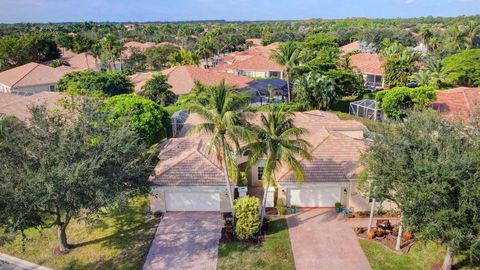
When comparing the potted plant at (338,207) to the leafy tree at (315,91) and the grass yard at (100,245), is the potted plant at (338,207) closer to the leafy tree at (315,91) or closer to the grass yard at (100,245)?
the grass yard at (100,245)

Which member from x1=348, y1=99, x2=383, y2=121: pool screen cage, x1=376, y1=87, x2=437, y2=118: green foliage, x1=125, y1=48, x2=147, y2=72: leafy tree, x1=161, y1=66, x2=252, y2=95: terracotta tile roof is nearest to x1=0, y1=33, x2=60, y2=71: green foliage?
x1=125, y1=48, x2=147, y2=72: leafy tree

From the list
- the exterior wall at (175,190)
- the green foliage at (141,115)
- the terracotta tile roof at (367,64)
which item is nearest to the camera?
the exterior wall at (175,190)

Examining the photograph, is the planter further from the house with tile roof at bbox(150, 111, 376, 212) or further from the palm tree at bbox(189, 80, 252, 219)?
the palm tree at bbox(189, 80, 252, 219)

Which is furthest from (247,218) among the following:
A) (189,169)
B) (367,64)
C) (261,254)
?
(367,64)

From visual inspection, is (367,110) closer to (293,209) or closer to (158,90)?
(293,209)

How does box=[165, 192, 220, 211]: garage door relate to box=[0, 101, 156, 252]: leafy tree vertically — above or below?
below

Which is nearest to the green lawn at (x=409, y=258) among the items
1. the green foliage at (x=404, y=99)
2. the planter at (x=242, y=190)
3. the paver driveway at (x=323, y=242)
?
the paver driveway at (x=323, y=242)
